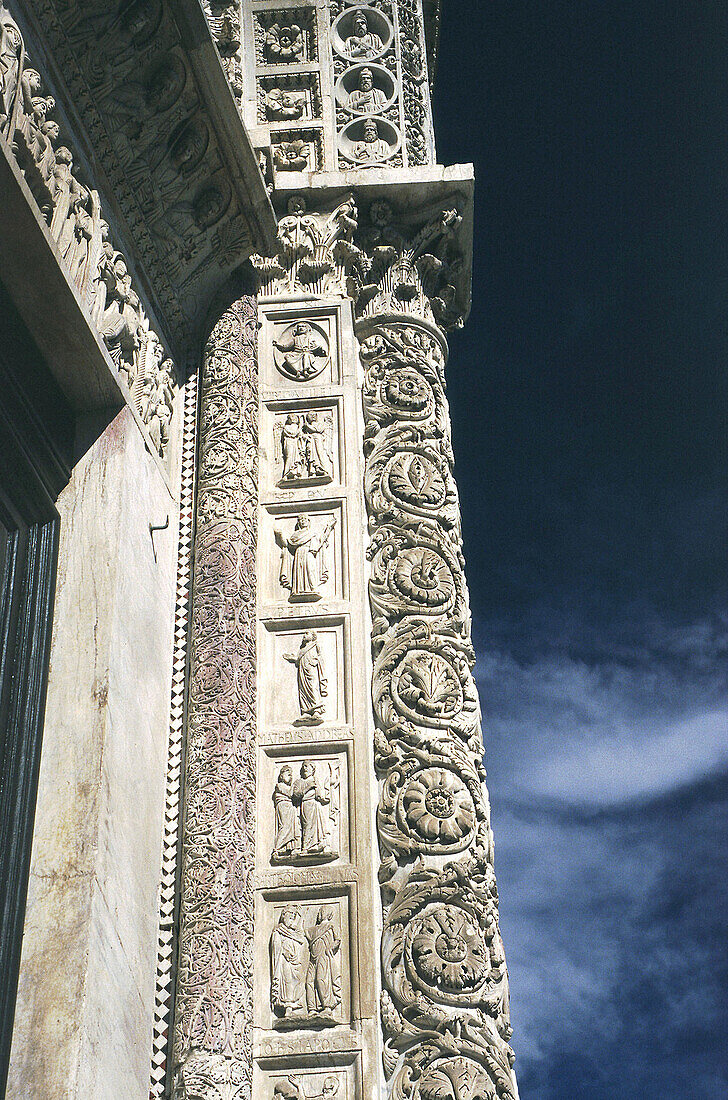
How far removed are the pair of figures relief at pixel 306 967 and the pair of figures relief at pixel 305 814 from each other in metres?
0.25

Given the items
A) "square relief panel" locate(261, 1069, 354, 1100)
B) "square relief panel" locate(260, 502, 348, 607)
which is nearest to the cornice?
"square relief panel" locate(260, 502, 348, 607)

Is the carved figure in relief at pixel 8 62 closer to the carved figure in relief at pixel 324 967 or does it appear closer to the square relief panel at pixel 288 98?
the square relief panel at pixel 288 98

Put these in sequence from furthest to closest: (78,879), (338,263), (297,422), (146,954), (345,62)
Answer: (345,62) < (338,263) < (297,422) < (146,954) < (78,879)

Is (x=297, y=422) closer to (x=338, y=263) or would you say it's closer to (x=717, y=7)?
(x=338, y=263)

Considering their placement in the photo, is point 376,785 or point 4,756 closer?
point 4,756

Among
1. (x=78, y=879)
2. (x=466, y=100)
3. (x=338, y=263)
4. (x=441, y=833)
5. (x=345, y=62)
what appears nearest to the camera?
(x=78, y=879)

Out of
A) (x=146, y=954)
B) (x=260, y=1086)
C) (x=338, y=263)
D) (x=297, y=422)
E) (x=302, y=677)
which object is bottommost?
(x=260, y=1086)

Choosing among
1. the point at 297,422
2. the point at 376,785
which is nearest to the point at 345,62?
the point at 297,422

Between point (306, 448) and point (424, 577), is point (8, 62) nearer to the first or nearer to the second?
point (306, 448)

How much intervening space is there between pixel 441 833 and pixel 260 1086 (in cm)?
142

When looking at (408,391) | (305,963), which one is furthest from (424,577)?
(305,963)

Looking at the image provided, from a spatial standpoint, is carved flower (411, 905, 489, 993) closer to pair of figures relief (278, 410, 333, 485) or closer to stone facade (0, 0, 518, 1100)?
stone facade (0, 0, 518, 1100)

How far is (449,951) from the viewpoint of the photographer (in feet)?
20.6

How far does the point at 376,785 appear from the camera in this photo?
6852mm
